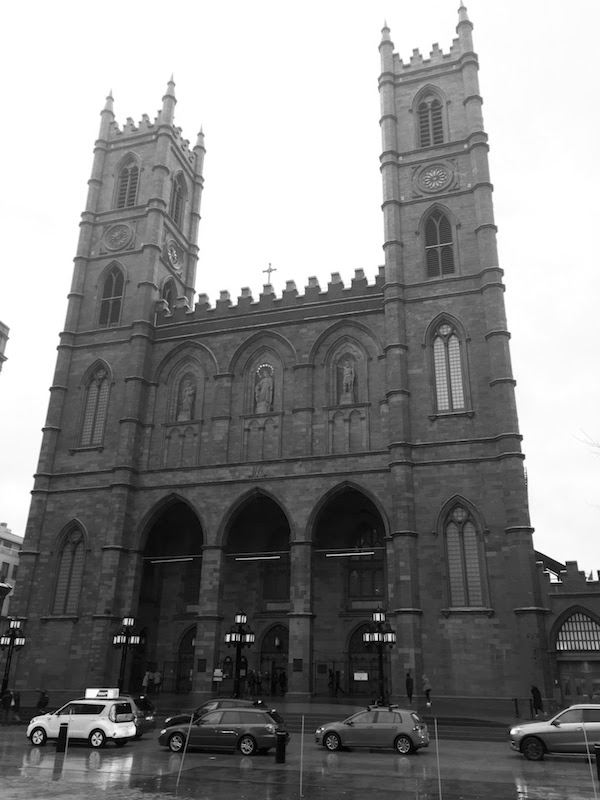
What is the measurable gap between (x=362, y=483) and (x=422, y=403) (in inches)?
189

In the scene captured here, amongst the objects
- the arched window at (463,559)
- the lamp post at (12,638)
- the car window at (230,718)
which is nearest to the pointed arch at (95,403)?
the lamp post at (12,638)

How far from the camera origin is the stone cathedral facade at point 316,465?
29.6m

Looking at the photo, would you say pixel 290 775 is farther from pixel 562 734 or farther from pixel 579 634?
pixel 579 634

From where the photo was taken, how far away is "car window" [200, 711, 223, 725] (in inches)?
724

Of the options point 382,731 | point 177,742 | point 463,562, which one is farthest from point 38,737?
point 463,562

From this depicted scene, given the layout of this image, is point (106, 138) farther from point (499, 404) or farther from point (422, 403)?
point (499, 404)

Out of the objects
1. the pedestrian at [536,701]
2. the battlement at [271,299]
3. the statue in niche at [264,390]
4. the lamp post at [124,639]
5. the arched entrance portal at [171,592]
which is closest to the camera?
the pedestrian at [536,701]

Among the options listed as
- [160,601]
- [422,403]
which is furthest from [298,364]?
[160,601]

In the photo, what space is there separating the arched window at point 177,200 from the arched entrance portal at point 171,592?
821 inches

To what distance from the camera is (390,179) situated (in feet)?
127

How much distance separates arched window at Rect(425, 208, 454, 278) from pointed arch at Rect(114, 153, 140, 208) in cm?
1967

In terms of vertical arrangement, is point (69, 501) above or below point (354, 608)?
above

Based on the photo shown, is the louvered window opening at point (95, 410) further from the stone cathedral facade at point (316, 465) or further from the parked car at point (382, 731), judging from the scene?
the parked car at point (382, 731)

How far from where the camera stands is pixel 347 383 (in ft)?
115
